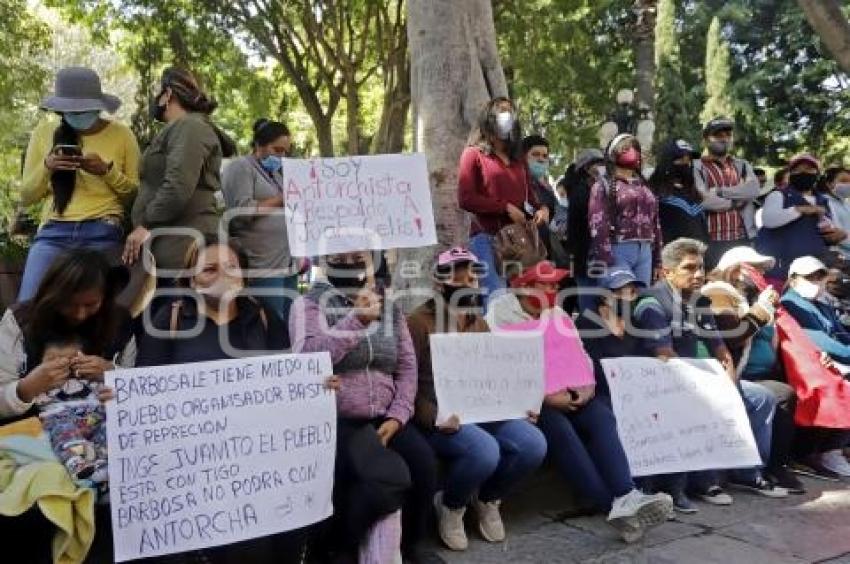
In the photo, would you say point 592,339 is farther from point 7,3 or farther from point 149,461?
point 7,3

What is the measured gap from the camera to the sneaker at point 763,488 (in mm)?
4977

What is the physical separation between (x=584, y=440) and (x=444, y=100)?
3.16 meters

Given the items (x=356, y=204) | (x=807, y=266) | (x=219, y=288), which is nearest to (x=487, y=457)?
(x=219, y=288)

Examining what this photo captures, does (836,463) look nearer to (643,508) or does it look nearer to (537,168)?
(643,508)

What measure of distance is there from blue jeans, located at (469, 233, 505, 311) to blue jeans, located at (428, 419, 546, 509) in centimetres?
129

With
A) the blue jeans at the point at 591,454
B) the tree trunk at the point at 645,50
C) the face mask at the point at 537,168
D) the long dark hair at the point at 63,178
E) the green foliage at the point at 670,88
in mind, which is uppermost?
the green foliage at the point at 670,88

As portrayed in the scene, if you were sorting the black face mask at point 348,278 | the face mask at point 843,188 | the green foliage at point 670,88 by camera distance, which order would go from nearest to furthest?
the black face mask at point 348,278 → the face mask at point 843,188 → the green foliage at point 670,88

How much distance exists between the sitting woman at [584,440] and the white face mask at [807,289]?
6.90 feet

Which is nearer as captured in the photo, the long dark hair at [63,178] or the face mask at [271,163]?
the long dark hair at [63,178]

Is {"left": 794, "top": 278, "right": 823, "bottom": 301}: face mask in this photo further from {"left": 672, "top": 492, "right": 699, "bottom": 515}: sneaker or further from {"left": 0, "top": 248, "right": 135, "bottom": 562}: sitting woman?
{"left": 0, "top": 248, "right": 135, "bottom": 562}: sitting woman

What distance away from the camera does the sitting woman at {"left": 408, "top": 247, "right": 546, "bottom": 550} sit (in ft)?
12.9

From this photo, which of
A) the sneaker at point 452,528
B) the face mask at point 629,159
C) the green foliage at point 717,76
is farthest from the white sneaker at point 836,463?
the green foliage at point 717,76

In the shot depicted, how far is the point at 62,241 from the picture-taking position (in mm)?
4164

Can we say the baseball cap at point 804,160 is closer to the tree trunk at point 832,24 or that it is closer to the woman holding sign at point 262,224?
the tree trunk at point 832,24
